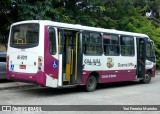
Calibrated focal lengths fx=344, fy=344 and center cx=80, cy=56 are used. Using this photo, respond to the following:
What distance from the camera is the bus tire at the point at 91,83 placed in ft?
47.4

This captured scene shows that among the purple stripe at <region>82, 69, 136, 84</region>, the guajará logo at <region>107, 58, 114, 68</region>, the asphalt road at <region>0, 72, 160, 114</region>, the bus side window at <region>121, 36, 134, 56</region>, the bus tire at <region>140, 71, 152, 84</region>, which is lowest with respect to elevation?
the asphalt road at <region>0, 72, 160, 114</region>

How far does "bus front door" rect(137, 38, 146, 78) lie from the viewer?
1825 cm

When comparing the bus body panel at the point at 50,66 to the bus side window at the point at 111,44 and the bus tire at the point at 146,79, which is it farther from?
the bus tire at the point at 146,79

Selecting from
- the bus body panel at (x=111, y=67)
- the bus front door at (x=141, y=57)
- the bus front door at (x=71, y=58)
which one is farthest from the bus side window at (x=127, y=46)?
the bus front door at (x=71, y=58)

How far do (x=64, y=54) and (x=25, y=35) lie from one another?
5.52 feet

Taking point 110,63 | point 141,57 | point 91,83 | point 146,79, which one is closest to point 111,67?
point 110,63

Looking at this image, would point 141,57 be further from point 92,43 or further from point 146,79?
point 92,43

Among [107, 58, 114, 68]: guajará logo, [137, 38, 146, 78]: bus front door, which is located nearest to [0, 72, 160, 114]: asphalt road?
[107, 58, 114, 68]: guajará logo

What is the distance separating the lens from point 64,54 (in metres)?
13.5

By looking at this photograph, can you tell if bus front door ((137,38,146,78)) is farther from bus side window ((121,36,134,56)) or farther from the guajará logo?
the guajará logo

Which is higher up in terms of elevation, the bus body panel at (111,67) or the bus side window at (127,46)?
the bus side window at (127,46)

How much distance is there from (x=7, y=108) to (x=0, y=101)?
4.05 feet

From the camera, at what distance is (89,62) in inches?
568

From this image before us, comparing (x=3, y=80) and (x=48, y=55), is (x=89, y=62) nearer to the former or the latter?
(x=48, y=55)
